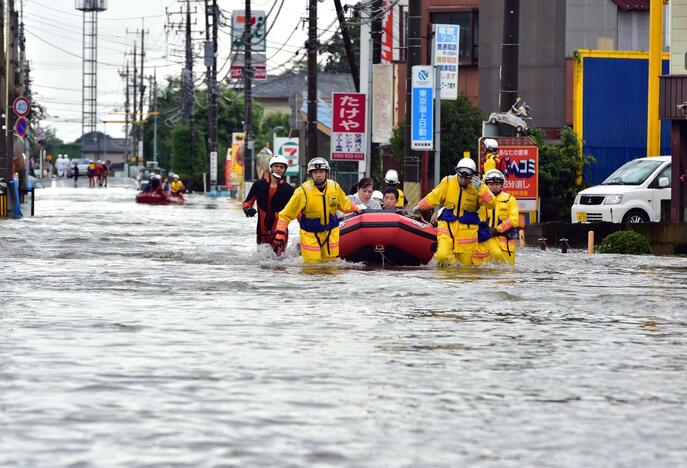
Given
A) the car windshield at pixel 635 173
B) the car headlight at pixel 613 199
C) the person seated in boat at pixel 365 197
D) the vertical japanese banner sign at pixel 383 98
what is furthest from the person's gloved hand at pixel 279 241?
the vertical japanese banner sign at pixel 383 98

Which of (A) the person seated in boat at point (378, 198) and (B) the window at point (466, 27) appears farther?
(B) the window at point (466, 27)

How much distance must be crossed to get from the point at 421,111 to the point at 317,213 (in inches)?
505

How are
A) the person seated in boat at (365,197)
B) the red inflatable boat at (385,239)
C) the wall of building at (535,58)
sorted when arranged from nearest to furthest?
the red inflatable boat at (385,239), the person seated in boat at (365,197), the wall of building at (535,58)

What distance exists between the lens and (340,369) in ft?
35.2

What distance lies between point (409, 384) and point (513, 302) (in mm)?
6646

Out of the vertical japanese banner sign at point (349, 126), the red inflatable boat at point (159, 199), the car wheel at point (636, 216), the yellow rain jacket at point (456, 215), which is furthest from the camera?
the red inflatable boat at point (159, 199)

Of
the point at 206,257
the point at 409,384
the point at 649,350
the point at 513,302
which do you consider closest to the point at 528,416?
the point at 409,384

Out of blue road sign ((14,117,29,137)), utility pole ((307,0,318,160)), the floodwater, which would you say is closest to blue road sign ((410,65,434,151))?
the floodwater

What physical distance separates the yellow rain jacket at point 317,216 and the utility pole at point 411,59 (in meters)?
12.0

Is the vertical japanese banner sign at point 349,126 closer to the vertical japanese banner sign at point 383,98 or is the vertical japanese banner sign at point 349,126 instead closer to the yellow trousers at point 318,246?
the vertical japanese banner sign at point 383,98

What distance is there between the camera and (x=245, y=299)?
649 inches

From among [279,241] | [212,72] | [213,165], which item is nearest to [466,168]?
[279,241]

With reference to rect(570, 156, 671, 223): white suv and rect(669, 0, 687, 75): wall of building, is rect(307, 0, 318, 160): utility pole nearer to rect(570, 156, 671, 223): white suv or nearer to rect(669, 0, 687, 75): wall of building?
rect(570, 156, 671, 223): white suv

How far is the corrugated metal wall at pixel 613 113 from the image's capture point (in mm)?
45906
